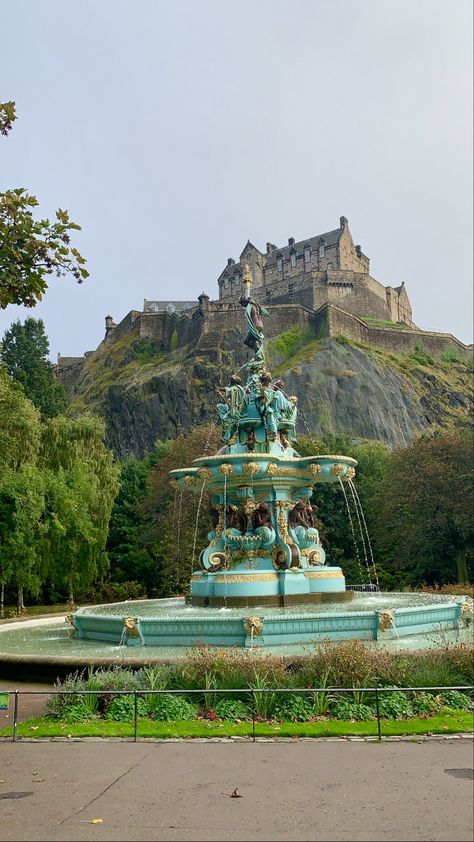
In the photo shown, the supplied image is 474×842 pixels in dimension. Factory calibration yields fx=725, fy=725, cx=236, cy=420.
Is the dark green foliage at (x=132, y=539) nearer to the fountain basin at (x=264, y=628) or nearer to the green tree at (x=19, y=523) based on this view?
the green tree at (x=19, y=523)

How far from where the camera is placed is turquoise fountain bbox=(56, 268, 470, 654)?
1498cm

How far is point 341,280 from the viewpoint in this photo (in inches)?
3868

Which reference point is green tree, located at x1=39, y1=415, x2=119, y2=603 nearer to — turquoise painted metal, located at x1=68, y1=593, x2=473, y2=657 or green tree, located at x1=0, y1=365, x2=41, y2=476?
green tree, located at x1=0, y1=365, x2=41, y2=476

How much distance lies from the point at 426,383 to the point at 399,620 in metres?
76.0

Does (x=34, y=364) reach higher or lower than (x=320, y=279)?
lower

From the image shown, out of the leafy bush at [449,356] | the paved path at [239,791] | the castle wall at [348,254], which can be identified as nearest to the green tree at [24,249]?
the paved path at [239,791]

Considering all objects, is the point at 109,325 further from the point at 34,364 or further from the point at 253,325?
the point at 253,325

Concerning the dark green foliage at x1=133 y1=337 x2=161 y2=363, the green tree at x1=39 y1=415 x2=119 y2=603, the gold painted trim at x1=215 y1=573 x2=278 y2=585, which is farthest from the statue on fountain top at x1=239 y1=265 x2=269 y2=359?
the dark green foliage at x1=133 y1=337 x2=161 y2=363

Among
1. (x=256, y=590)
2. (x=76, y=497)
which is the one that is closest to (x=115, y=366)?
(x=76, y=497)

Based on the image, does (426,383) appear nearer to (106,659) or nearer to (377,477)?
(377,477)

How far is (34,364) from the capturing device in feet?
200

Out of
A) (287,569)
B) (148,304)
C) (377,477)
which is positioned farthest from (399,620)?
(148,304)

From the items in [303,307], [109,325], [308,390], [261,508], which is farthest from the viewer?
[109,325]

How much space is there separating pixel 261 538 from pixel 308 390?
5997cm
